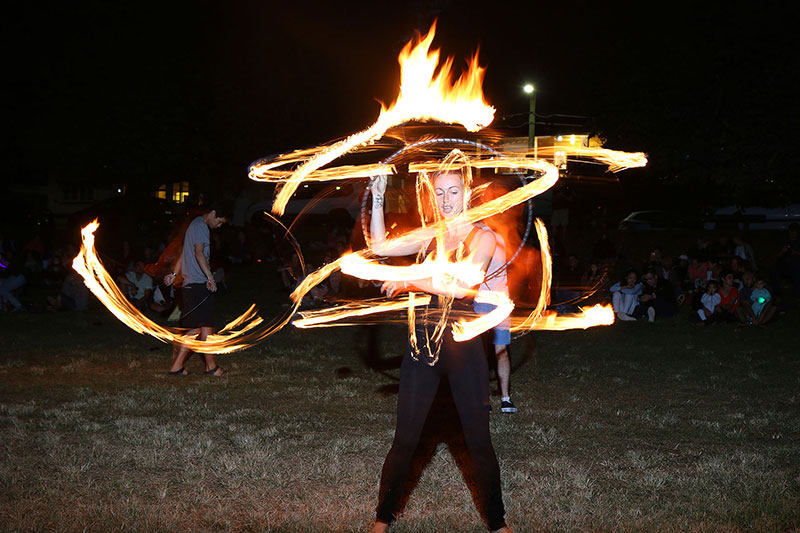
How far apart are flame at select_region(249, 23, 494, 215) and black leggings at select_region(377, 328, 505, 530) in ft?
12.7

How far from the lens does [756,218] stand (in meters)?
28.5

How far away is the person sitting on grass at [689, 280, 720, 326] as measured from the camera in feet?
53.4

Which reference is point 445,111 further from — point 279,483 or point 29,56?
point 29,56

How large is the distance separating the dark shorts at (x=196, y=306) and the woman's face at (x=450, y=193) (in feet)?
19.6

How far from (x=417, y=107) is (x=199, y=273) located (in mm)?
3561

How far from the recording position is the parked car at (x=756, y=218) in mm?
28516

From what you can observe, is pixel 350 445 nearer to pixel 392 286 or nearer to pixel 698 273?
pixel 392 286

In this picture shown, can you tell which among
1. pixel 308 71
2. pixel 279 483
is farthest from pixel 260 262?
pixel 279 483

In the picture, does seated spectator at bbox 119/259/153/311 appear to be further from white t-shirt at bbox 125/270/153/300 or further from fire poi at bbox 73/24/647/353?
fire poi at bbox 73/24/647/353

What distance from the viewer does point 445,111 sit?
8.82 m

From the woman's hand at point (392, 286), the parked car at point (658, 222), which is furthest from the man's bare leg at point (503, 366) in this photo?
the parked car at point (658, 222)

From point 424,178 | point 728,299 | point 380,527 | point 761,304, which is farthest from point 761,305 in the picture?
point 380,527

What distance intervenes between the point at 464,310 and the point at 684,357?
9007 millimetres

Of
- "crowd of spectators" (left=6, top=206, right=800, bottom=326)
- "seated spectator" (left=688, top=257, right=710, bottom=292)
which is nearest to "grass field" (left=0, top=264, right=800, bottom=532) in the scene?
"crowd of spectators" (left=6, top=206, right=800, bottom=326)
